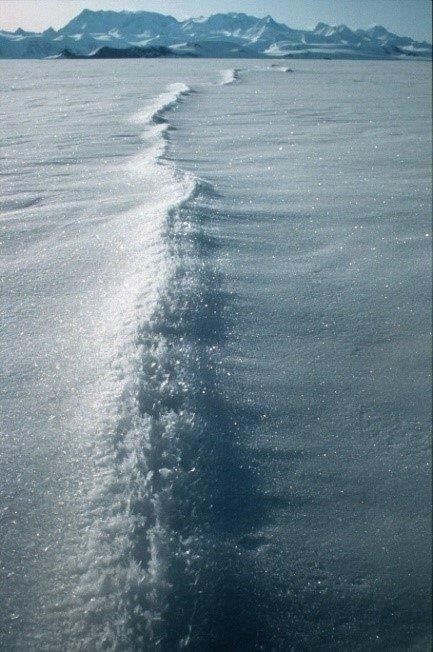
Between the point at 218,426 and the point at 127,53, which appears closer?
the point at 218,426

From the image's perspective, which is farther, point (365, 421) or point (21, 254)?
point (21, 254)

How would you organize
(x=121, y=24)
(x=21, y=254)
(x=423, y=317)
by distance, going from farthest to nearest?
(x=121, y=24)
(x=21, y=254)
(x=423, y=317)

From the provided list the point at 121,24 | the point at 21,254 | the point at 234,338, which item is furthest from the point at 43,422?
the point at 121,24

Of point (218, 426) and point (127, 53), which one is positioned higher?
point (127, 53)

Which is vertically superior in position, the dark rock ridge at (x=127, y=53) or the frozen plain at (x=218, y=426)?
the dark rock ridge at (x=127, y=53)

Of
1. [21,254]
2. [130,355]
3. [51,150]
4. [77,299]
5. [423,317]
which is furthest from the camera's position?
[51,150]

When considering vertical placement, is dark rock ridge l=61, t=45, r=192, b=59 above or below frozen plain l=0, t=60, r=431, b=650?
above

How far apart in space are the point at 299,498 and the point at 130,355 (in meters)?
0.48

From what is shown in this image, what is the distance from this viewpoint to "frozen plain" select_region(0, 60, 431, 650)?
0.59 m

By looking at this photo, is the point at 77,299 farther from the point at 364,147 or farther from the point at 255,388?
the point at 364,147

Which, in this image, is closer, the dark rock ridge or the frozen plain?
the frozen plain

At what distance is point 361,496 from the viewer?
0.71 metres

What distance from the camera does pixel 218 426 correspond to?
80 cm

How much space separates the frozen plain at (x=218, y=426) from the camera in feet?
1.94
